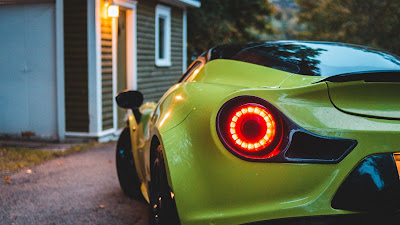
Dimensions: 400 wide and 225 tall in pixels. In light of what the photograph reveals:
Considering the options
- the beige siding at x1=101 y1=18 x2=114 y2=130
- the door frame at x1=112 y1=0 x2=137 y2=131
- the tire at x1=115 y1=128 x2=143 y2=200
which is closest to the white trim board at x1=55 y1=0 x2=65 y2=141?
the beige siding at x1=101 y1=18 x2=114 y2=130

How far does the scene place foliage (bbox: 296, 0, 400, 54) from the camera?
39.9 meters

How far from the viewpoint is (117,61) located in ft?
36.7

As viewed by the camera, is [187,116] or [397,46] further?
[397,46]

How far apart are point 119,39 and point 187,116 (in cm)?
885

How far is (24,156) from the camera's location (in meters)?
7.44

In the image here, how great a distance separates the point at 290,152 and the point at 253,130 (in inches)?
7.7

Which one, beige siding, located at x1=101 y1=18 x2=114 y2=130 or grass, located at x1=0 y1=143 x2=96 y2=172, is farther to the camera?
beige siding, located at x1=101 y1=18 x2=114 y2=130

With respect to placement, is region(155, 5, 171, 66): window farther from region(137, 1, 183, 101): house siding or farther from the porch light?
the porch light

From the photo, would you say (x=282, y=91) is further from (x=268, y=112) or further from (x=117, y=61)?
(x=117, y=61)

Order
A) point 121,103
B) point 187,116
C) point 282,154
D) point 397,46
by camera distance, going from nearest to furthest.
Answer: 1. point 282,154
2. point 187,116
3. point 121,103
4. point 397,46

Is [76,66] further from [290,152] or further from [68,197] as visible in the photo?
[290,152]

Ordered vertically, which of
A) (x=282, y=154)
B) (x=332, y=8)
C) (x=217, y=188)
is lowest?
(x=217, y=188)

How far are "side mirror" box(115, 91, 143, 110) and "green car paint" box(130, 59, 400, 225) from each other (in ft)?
5.73

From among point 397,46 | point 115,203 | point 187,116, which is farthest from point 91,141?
point 397,46
